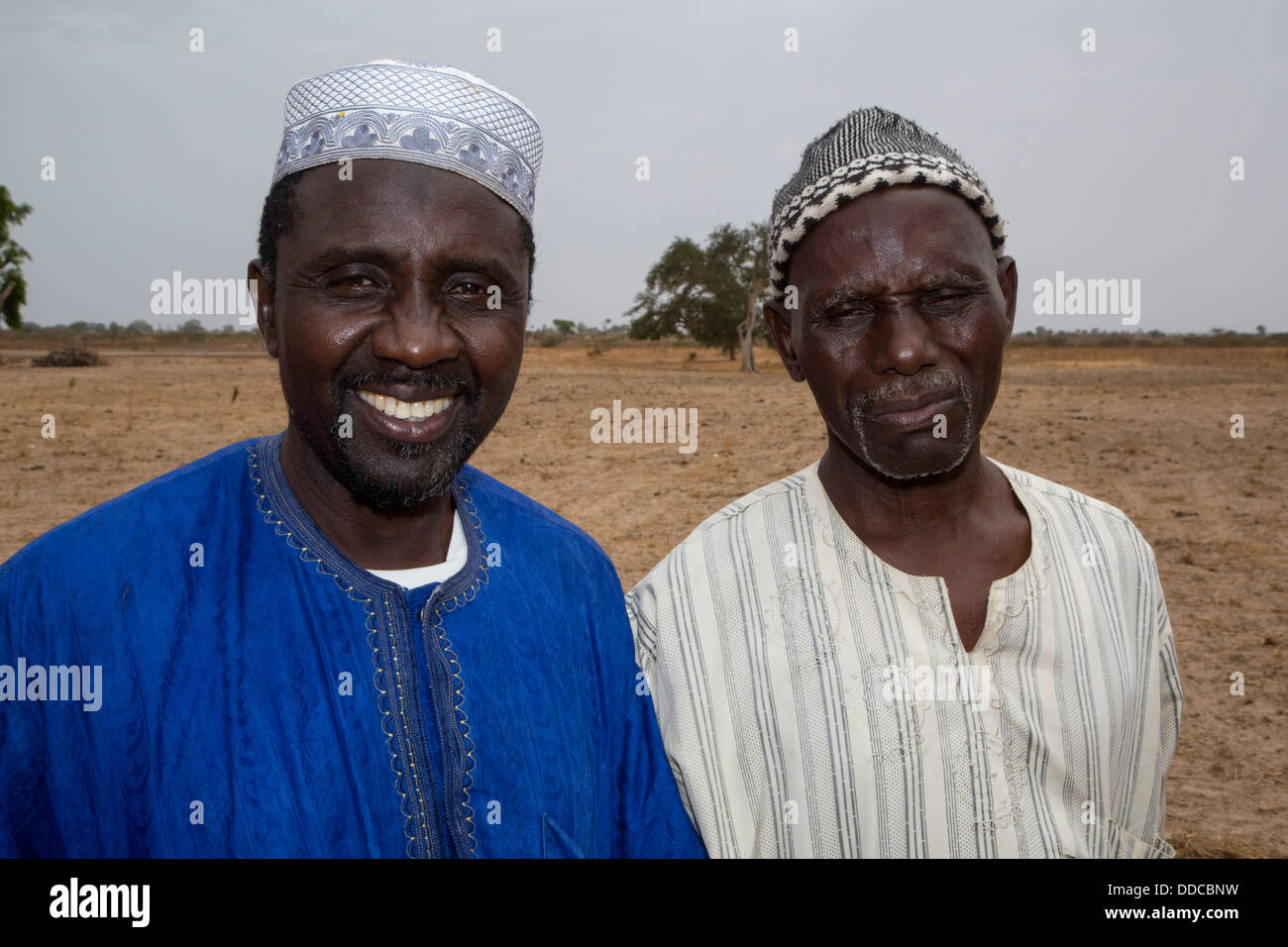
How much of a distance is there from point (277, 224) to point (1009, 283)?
1824 millimetres

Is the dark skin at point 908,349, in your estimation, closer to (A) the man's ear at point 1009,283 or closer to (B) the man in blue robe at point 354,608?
(A) the man's ear at point 1009,283

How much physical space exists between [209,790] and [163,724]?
139 mm

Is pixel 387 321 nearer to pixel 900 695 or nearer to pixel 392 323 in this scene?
pixel 392 323

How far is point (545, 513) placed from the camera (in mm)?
2285

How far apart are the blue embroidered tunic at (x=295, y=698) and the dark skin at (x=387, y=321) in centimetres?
19

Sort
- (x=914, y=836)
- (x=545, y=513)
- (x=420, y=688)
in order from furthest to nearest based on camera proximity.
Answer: (x=545, y=513)
(x=914, y=836)
(x=420, y=688)

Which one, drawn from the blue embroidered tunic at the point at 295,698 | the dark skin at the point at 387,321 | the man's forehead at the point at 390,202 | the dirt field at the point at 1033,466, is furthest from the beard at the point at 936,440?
the dirt field at the point at 1033,466

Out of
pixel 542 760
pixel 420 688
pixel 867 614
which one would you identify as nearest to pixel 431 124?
pixel 420 688

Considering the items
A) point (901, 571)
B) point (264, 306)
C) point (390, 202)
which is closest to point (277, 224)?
point (264, 306)

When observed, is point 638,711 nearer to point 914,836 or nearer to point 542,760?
point 542,760

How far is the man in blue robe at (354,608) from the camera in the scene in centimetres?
165

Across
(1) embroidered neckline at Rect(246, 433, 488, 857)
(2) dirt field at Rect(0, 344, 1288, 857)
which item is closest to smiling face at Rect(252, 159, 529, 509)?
(1) embroidered neckline at Rect(246, 433, 488, 857)

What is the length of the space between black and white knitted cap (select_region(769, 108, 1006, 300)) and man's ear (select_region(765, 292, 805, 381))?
0.13ft

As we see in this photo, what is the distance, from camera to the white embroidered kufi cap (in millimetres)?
1863
